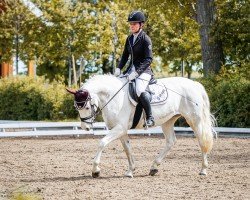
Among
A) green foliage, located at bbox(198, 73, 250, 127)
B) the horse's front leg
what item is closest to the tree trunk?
green foliage, located at bbox(198, 73, 250, 127)

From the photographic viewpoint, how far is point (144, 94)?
1182cm

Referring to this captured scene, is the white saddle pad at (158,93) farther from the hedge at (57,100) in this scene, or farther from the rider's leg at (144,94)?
the hedge at (57,100)

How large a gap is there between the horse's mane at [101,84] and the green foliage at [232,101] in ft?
39.7

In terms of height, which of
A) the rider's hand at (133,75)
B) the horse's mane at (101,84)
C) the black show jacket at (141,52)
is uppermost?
the black show jacket at (141,52)

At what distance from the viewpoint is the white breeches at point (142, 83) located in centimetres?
1182

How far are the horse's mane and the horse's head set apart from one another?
25 cm

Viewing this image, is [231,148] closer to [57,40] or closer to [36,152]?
[36,152]

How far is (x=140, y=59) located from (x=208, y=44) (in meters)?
18.4

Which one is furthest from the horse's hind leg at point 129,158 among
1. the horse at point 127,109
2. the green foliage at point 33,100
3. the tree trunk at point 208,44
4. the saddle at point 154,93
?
the tree trunk at point 208,44

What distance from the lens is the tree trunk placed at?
30.0m

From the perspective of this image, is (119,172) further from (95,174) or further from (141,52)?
(141,52)

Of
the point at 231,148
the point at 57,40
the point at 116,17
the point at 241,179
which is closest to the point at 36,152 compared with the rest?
the point at 231,148

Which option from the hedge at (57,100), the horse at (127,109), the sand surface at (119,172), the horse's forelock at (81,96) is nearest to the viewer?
the sand surface at (119,172)

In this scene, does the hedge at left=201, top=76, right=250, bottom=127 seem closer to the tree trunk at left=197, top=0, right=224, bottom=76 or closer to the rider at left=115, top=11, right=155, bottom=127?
the tree trunk at left=197, top=0, right=224, bottom=76
